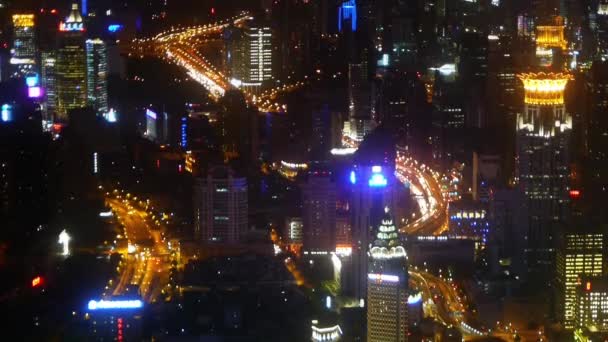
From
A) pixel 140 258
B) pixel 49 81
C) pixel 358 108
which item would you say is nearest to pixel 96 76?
pixel 49 81

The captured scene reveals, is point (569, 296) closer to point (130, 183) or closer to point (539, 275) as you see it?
point (539, 275)

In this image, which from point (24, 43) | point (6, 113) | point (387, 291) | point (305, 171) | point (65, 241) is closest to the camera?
point (387, 291)

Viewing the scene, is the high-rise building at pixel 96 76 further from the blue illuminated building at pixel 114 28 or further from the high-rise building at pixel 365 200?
the high-rise building at pixel 365 200

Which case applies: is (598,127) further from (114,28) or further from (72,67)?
(114,28)

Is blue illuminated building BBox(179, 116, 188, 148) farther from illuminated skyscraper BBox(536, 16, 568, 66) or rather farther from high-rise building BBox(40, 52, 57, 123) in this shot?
illuminated skyscraper BBox(536, 16, 568, 66)

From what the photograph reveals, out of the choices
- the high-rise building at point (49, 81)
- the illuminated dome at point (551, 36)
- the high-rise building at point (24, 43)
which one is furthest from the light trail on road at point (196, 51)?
the illuminated dome at point (551, 36)

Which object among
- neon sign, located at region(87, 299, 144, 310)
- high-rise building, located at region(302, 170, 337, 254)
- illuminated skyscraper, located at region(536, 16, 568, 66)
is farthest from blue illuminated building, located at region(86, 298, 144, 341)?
illuminated skyscraper, located at region(536, 16, 568, 66)

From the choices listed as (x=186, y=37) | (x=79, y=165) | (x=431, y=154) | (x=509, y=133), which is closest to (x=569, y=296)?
(x=509, y=133)
